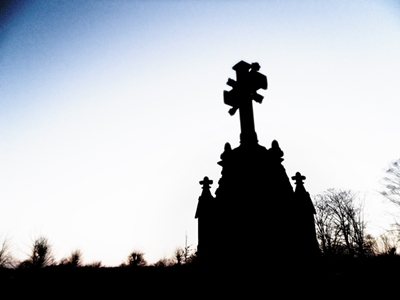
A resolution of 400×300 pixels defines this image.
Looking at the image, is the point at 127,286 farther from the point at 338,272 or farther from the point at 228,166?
the point at 338,272

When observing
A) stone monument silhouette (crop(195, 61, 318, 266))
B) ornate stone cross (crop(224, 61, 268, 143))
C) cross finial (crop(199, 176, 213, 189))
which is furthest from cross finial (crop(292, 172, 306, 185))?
cross finial (crop(199, 176, 213, 189))

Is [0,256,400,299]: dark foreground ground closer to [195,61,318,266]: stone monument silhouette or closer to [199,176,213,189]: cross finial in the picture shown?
[195,61,318,266]: stone monument silhouette

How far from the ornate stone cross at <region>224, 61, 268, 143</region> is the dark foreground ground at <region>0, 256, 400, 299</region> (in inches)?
107

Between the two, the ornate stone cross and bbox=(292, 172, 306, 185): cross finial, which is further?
bbox=(292, 172, 306, 185): cross finial

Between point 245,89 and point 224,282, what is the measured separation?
3713 millimetres

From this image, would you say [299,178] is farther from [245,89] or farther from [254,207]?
[245,89]

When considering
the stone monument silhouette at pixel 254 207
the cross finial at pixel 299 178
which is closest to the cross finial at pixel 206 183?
the stone monument silhouette at pixel 254 207

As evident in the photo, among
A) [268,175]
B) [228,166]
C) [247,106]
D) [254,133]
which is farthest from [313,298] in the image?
[247,106]

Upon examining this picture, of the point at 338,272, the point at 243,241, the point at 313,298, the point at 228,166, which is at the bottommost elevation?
the point at 313,298

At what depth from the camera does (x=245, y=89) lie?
5.20m

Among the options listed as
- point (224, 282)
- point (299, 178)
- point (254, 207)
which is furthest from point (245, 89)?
point (224, 282)

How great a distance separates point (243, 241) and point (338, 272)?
5.61 ft

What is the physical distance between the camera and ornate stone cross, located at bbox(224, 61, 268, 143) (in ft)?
16.6

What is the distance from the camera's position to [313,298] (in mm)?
3322
